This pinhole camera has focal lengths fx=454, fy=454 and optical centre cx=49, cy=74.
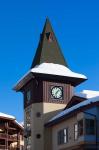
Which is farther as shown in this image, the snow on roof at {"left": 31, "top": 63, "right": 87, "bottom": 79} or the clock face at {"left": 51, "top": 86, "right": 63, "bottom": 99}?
the clock face at {"left": 51, "top": 86, "right": 63, "bottom": 99}

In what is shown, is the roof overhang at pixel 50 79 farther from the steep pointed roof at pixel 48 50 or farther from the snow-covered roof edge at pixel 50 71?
the steep pointed roof at pixel 48 50

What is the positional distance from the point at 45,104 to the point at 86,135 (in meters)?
12.0

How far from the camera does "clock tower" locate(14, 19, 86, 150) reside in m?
44.5

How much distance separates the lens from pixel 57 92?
151 feet

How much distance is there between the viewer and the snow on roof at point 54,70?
45312mm

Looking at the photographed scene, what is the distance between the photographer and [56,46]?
50.3 meters

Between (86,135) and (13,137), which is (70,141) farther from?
(13,137)

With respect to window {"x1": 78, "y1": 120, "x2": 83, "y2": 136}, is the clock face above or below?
above

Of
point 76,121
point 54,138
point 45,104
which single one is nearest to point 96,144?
point 76,121

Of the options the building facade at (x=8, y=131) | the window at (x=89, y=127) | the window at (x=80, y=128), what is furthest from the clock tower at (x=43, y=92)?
the building facade at (x=8, y=131)

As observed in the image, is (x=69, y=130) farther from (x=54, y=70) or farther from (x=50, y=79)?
(x=54, y=70)

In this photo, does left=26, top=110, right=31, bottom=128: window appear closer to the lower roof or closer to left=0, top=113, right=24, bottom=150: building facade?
the lower roof

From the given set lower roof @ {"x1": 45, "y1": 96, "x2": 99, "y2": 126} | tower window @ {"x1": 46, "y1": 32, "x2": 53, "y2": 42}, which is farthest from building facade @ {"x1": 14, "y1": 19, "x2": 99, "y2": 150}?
tower window @ {"x1": 46, "y1": 32, "x2": 53, "y2": 42}

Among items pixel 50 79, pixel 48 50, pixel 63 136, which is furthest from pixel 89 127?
pixel 48 50
